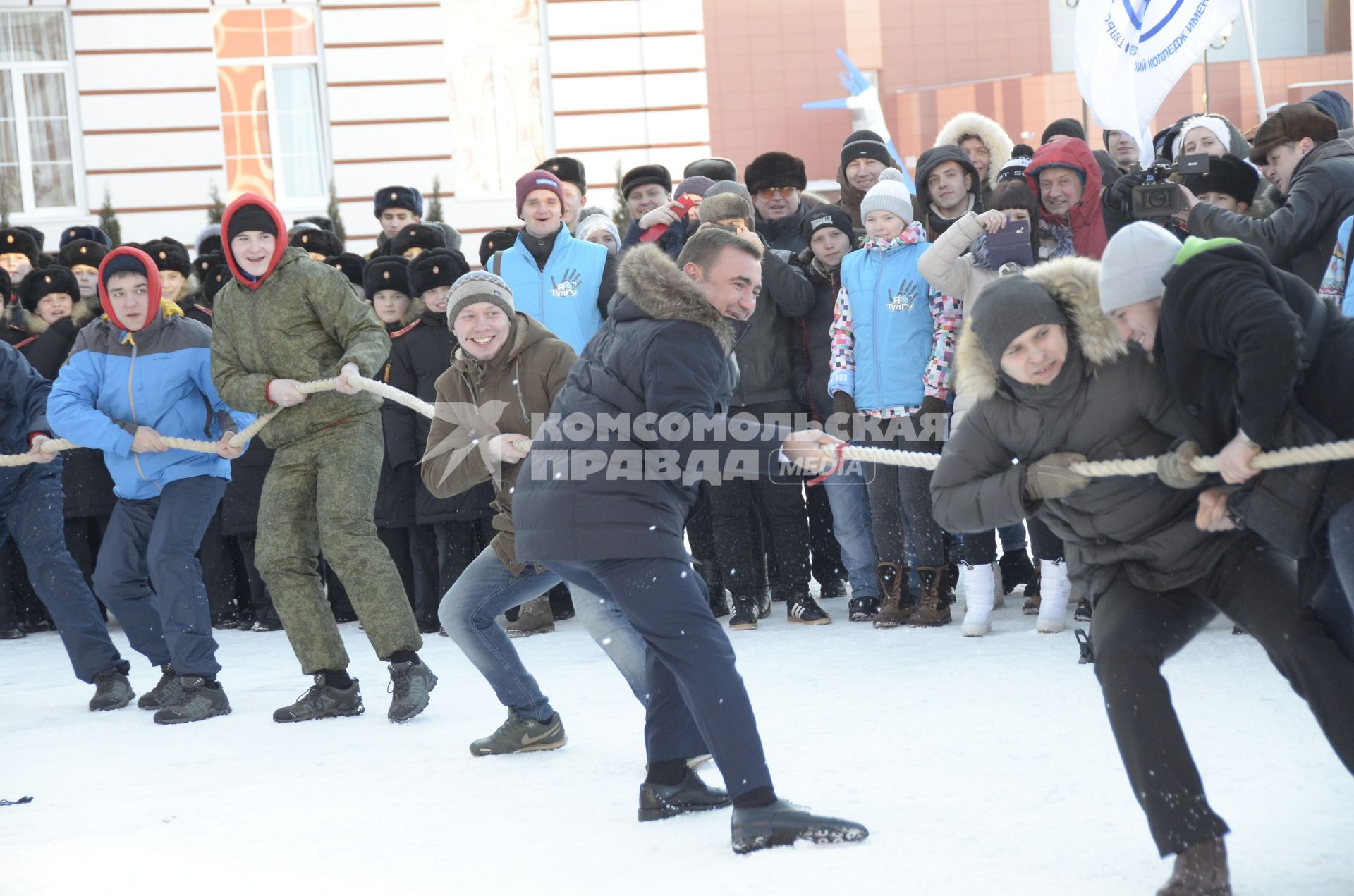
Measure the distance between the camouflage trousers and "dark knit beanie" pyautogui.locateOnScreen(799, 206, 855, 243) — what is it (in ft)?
8.68

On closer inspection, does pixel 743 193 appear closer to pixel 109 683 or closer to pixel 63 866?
A: pixel 109 683

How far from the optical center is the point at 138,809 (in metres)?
4.86

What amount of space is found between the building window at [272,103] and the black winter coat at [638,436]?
11.3 metres

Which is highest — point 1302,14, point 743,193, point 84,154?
point 1302,14

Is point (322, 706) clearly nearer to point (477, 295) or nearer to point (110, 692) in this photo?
point (110, 692)

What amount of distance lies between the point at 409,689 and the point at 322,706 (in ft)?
1.32

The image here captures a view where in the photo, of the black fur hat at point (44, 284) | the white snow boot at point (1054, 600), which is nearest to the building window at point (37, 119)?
the black fur hat at point (44, 284)

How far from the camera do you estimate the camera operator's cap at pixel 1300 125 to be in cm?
616

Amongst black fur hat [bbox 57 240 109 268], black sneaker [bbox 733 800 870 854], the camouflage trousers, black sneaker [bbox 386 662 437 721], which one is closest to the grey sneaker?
black sneaker [bbox 386 662 437 721]

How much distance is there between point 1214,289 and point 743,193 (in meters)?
4.20

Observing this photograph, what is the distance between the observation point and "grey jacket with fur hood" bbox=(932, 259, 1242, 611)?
362cm

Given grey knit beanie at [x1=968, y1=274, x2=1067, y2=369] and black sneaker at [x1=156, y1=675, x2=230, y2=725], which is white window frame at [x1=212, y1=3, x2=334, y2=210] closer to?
black sneaker at [x1=156, y1=675, x2=230, y2=725]

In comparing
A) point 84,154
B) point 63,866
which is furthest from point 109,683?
point 84,154

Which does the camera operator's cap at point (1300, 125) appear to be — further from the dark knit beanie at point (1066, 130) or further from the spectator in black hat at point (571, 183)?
the spectator in black hat at point (571, 183)
